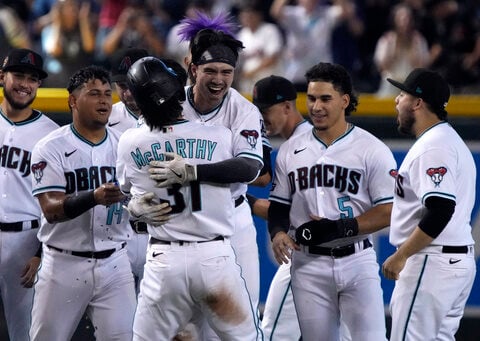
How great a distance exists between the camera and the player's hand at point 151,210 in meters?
5.47

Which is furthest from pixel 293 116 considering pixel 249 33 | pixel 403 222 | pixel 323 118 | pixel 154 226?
pixel 249 33

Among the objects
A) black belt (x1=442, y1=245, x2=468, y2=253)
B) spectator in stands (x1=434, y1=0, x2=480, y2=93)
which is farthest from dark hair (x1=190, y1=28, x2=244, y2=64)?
spectator in stands (x1=434, y1=0, x2=480, y2=93)

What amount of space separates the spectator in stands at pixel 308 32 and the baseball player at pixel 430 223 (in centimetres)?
446

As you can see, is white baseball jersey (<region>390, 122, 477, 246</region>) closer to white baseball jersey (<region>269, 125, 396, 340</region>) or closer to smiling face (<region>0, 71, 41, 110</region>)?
white baseball jersey (<region>269, 125, 396, 340</region>)

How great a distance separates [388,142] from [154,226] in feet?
11.1

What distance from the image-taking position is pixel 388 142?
849cm

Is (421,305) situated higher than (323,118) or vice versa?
(323,118)

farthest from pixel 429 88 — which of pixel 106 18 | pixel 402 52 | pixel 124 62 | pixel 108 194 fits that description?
pixel 106 18

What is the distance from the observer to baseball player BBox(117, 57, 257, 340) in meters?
5.46

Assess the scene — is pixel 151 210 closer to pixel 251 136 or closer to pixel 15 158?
pixel 251 136

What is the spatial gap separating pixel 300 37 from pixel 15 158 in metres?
4.66

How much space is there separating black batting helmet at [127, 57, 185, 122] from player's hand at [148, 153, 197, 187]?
0.24m

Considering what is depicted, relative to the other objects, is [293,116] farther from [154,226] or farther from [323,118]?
[154,226]

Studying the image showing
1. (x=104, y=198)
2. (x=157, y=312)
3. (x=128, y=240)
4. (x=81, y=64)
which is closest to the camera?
(x=157, y=312)
